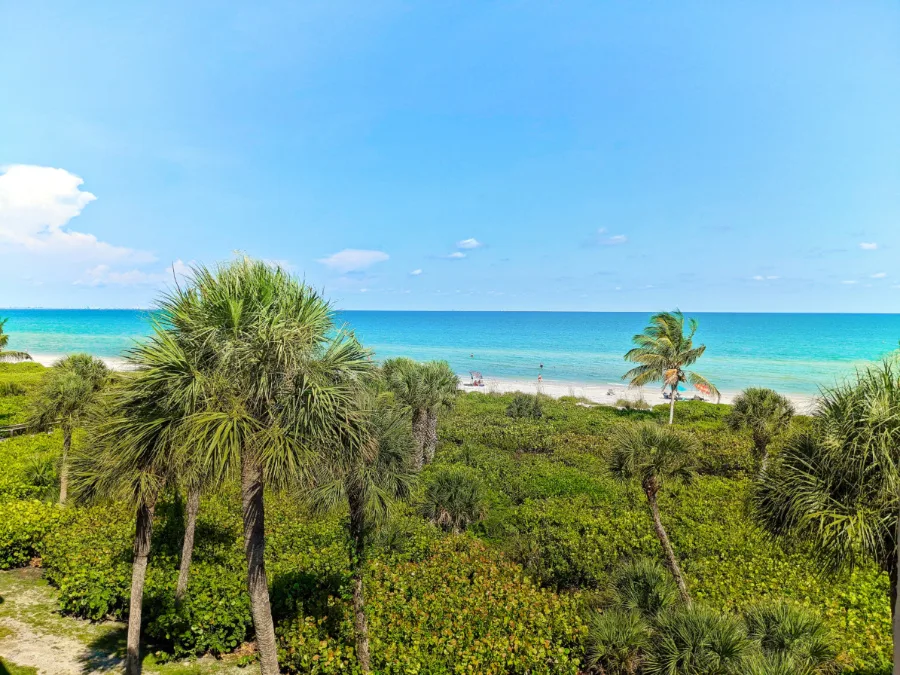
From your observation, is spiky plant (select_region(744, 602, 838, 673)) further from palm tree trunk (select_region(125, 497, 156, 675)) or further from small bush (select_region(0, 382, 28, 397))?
small bush (select_region(0, 382, 28, 397))

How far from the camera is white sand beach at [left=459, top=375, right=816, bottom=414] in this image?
57.1 metres

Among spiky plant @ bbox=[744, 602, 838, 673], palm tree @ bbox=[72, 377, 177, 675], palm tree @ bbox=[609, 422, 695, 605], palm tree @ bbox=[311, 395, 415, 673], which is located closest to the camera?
palm tree @ bbox=[72, 377, 177, 675]

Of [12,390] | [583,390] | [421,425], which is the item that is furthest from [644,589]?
[583,390]

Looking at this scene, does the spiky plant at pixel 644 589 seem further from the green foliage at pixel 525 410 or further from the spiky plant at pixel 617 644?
the green foliage at pixel 525 410

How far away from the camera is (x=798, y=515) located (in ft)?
21.4

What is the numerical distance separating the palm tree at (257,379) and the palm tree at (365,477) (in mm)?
474

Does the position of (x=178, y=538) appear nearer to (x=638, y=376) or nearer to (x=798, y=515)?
(x=798, y=515)

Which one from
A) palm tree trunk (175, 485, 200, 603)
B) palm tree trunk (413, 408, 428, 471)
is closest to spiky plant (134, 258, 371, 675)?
palm tree trunk (175, 485, 200, 603)

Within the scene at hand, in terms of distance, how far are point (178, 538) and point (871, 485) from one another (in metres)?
16.7

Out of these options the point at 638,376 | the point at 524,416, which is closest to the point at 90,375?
the point at 524,416

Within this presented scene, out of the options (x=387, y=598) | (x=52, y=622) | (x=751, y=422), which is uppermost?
(x=751, y=422)

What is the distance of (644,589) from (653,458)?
3.04 metres

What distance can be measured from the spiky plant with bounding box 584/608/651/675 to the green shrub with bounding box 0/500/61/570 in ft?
49.7

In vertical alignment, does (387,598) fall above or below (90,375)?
below
